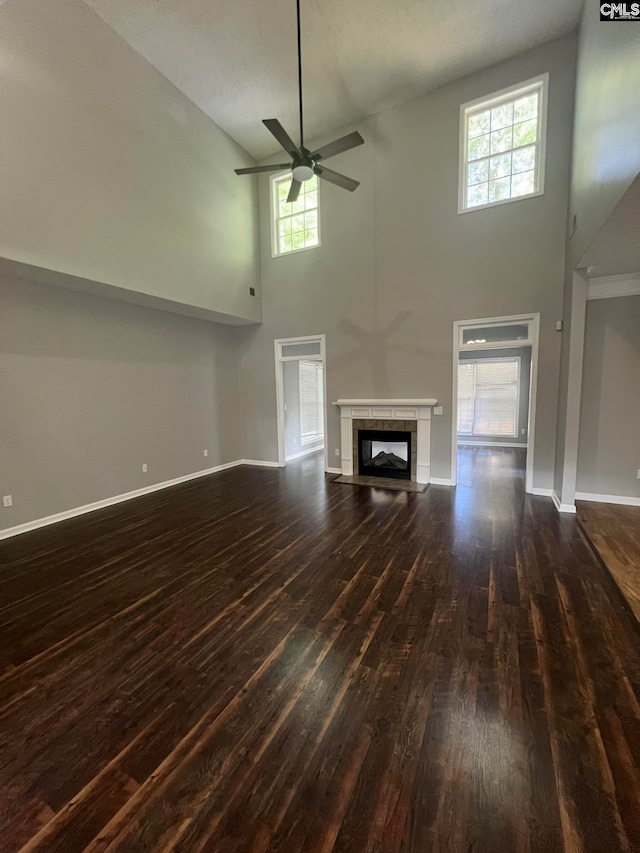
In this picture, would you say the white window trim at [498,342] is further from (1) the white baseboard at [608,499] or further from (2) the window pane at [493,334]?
(1) the white baseboard at [608,499]

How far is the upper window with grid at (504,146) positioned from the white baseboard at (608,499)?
13.0 ft

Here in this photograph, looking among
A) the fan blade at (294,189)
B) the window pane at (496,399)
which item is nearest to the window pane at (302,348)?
the fan blade at (294,189)

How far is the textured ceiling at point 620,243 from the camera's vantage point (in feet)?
7.66

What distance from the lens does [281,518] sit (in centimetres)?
429

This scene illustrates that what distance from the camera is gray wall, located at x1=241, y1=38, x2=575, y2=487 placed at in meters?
4.68

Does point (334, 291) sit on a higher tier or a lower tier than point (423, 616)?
higher

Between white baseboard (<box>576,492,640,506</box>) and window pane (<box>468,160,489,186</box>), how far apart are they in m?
4.51

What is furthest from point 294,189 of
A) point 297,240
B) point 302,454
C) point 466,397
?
point 466,397

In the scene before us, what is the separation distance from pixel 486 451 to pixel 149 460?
6.89 m

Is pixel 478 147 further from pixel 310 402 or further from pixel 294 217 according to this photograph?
pixel 310 402

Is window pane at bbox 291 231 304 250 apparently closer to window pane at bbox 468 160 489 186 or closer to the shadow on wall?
the shadow on wall

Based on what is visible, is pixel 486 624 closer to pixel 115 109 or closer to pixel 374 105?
pixel 115 109

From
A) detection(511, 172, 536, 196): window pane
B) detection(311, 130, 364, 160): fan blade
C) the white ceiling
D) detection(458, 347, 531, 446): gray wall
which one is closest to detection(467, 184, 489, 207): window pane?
detection(511, 172, 536, 196): window pane

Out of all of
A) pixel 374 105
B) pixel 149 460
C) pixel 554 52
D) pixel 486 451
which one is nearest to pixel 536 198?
pixel 554 52
